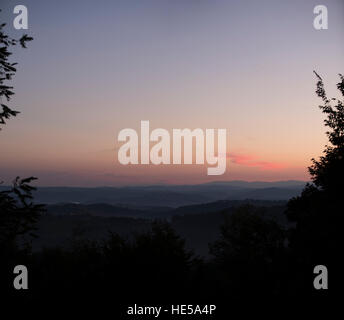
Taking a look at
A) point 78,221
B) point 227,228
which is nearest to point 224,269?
point 227,228

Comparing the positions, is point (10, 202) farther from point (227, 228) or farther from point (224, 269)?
point (227, 228)

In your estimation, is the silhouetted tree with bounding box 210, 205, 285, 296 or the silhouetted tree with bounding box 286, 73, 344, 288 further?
the silhouetted tree with bounding box 210, 205, 285, 296

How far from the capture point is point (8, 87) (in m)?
12.6

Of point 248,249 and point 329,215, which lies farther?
point 248,249

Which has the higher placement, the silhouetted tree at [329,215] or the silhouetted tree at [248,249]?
the silhouetted tree at [329,215]

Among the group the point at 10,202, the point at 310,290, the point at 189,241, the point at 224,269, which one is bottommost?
the point at 189,241

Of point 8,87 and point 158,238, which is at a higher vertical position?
point 8,87

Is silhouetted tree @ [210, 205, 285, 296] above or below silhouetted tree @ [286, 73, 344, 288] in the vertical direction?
below

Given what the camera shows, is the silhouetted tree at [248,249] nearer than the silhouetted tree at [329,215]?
No

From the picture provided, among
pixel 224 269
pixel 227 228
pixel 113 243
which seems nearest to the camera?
pixel 113 243

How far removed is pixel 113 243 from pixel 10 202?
33.9 ft

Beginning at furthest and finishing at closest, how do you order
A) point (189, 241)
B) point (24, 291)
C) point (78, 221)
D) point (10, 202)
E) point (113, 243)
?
point (78, 221), point (189, 241), point (113, 243), point (24, 291), point (10, 202)

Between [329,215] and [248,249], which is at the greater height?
[329,215]
